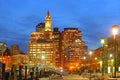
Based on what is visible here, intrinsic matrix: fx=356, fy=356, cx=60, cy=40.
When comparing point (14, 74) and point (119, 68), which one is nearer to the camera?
point (14, 74)

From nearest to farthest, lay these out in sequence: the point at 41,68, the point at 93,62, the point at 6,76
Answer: the point at 6,76
the point at 41,68
the point at 93,62

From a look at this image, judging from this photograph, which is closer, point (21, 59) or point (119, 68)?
point (119, 68)

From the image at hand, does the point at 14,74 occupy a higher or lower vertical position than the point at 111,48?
lower

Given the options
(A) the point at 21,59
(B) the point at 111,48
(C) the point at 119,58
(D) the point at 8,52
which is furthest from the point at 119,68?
(D) the point at 8,52

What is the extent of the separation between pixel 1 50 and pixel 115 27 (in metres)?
102

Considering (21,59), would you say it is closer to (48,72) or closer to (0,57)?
(48,72)

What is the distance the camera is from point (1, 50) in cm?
13175

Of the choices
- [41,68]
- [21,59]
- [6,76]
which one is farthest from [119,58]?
[6,76]

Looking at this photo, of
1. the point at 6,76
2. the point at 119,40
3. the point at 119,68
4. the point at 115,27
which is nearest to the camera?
the point at 115,27

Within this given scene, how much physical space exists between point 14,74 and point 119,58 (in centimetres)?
4907

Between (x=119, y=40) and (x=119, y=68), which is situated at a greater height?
(x=119, y=40)

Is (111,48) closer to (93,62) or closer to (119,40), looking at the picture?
(119,40)

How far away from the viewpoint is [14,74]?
4188cm

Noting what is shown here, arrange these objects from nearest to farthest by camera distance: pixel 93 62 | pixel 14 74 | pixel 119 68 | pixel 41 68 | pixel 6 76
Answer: pixel 14 74 < pixel 6 76 < pixel 119 68 < pixel 41 68 < pixel 93 62
